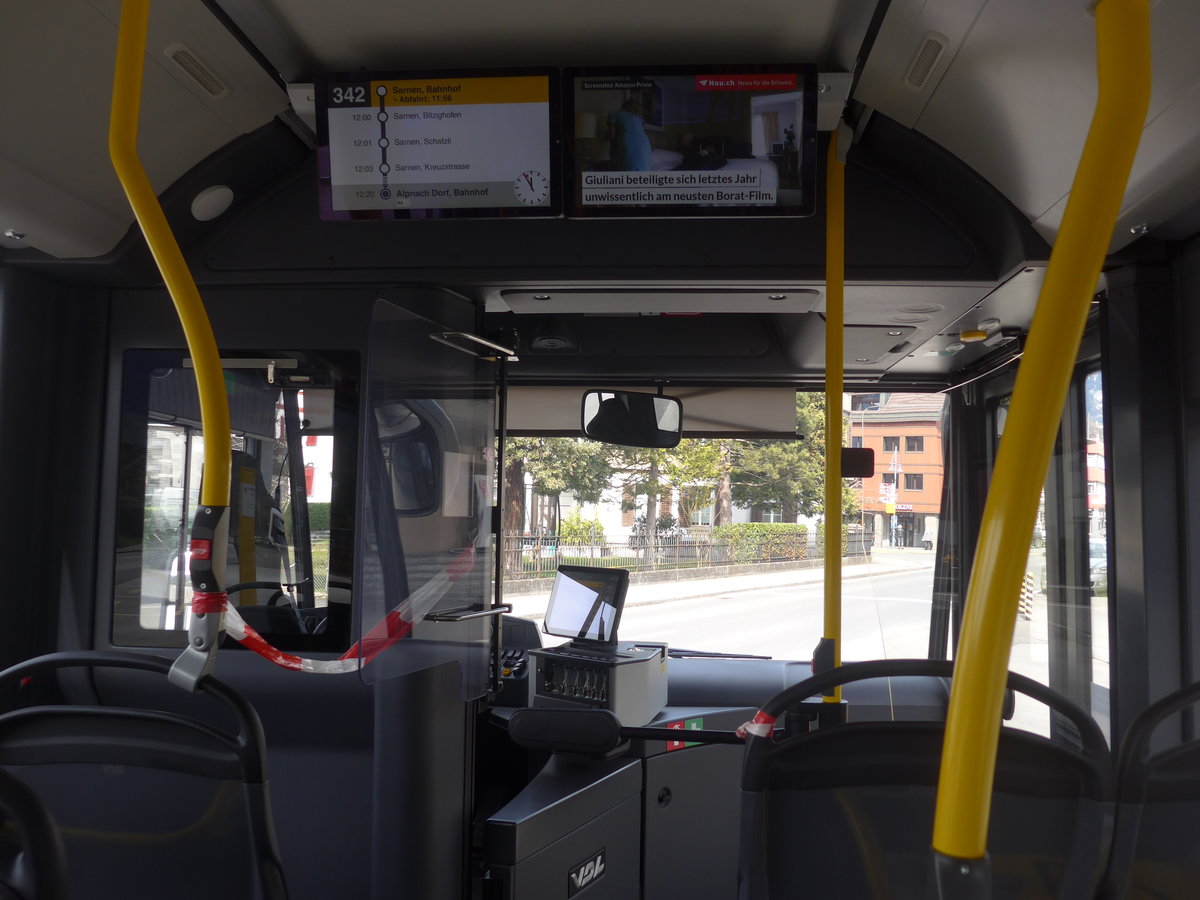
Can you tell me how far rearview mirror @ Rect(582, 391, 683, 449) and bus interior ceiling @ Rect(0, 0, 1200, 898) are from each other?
0.94 m

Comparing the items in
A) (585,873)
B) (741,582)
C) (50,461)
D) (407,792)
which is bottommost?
(585,873)

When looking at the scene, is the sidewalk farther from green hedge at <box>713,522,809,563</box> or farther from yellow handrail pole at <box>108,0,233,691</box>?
yellow handrail pole at <box>108,0,233,691</box>

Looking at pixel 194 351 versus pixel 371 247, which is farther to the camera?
pixel 371 247

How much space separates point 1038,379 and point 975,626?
0.25 metres

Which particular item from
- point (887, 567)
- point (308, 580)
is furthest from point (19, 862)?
point (887, 567)

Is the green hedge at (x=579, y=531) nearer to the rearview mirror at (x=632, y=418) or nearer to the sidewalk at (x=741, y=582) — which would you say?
the sidewalk at (x=741, y=582)

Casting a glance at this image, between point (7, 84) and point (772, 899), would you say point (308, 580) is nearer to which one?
point (7, 84)

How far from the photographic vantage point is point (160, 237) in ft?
4.80

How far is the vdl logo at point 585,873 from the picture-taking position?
3.29m

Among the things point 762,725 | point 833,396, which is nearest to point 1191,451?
point 833,396

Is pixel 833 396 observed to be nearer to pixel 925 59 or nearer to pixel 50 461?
pixel 925 59

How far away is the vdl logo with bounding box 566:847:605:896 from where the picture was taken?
3287mm

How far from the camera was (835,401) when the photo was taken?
8.32 ft

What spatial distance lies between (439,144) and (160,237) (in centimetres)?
122
